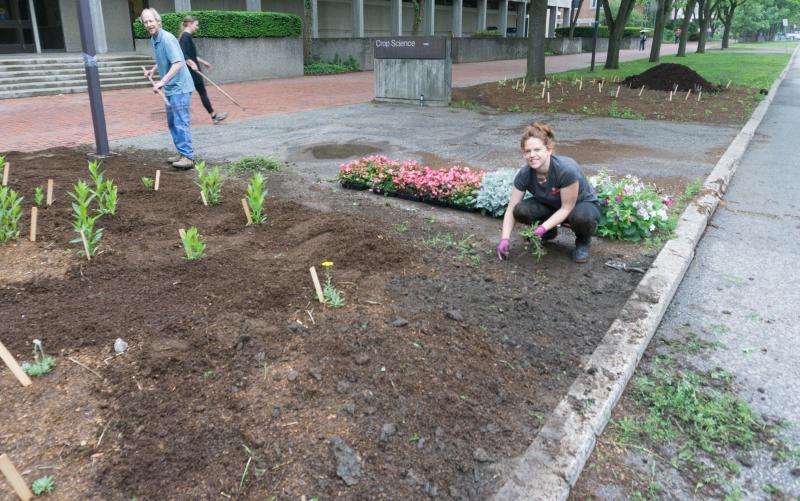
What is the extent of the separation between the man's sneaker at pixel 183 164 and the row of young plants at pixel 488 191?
2.09 meters

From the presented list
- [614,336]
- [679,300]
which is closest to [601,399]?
[614,336]

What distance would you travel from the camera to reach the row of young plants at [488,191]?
485 centimetres

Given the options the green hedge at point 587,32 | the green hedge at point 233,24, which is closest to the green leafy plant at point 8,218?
the green hedge at point 233,24

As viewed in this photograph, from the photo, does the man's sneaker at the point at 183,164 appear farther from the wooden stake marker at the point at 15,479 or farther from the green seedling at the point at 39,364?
the wooden stake marker at the point at 15,479

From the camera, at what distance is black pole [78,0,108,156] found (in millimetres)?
7062

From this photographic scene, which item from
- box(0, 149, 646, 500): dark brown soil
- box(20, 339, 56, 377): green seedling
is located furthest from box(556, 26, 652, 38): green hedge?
box(20, 339, 56, 377): green seedling

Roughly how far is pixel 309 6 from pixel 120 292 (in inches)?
912

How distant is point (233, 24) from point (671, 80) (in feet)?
45.6

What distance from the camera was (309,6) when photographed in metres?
24.0

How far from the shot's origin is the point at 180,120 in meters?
7.02

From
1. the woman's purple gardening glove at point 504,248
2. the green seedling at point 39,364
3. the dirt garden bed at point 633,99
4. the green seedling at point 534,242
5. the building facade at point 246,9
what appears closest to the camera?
the green seedling at point 39,364

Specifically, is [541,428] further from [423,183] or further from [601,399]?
[423,183]

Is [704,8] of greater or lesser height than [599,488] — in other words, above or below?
above

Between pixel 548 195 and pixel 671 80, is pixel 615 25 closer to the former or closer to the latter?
pixel 671 80
